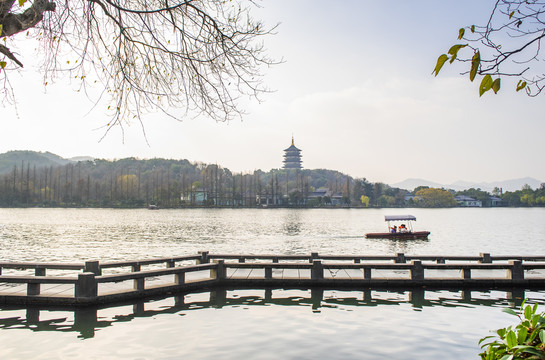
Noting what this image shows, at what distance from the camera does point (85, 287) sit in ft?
35.5

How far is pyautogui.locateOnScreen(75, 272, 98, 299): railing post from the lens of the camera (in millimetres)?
10820

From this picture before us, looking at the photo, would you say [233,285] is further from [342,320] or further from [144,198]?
[144,198]

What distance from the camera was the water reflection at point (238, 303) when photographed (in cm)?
980

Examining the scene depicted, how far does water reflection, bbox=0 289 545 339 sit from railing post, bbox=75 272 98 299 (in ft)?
1.14

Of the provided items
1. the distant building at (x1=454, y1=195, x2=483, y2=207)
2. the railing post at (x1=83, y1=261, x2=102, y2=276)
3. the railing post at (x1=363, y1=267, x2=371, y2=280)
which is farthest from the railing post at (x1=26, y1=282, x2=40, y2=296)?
the distant building at (x1=454, y1=195, x2=483, y2=207)

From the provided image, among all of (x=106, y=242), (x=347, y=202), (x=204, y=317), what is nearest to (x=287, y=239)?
(x=106, y=242)

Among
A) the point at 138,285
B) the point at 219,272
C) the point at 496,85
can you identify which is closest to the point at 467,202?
the point at 219,272

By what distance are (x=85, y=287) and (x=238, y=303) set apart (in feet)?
13.0

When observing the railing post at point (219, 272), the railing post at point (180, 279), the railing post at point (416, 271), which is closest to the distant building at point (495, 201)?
the railing post at point (416, 271)

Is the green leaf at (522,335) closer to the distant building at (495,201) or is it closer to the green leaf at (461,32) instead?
the green leaf at (461,32)

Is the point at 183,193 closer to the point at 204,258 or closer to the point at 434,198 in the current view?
the point at 434,198

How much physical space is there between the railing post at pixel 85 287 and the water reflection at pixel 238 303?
0.35 metres

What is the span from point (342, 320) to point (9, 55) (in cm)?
859

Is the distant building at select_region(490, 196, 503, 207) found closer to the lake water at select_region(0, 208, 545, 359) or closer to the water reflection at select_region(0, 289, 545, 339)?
the water reflection at select_region(0, 289, 545, 339)
